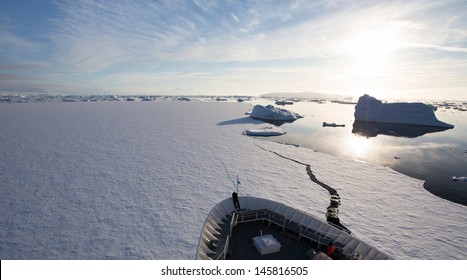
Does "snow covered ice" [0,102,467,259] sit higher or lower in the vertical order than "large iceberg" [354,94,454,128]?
lower

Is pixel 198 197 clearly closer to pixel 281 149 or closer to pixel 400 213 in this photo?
pixel 400 213

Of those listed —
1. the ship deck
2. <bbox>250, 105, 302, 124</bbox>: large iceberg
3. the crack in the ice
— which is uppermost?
<bbox>250, 105, 302, 124</bbox>: large iceberg

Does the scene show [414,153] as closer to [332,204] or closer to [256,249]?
[332,204]

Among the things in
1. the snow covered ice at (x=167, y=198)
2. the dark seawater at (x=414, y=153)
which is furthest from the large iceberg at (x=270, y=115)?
the snow covered ice at (x=167, y=198)

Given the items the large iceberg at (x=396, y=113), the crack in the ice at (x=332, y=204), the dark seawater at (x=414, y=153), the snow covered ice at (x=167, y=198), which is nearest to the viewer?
the snow covered ice at (x=167, y=198)

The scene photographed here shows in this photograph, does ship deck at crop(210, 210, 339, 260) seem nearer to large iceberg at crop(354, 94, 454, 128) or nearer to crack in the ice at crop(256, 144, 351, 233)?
crack in the ice at crop(256, 144, 351, 233)

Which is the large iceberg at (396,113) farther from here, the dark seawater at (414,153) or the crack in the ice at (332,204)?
the crack in the ice at (332,204)

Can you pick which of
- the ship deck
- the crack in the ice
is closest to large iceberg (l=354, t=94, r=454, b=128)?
the crack in the ice
